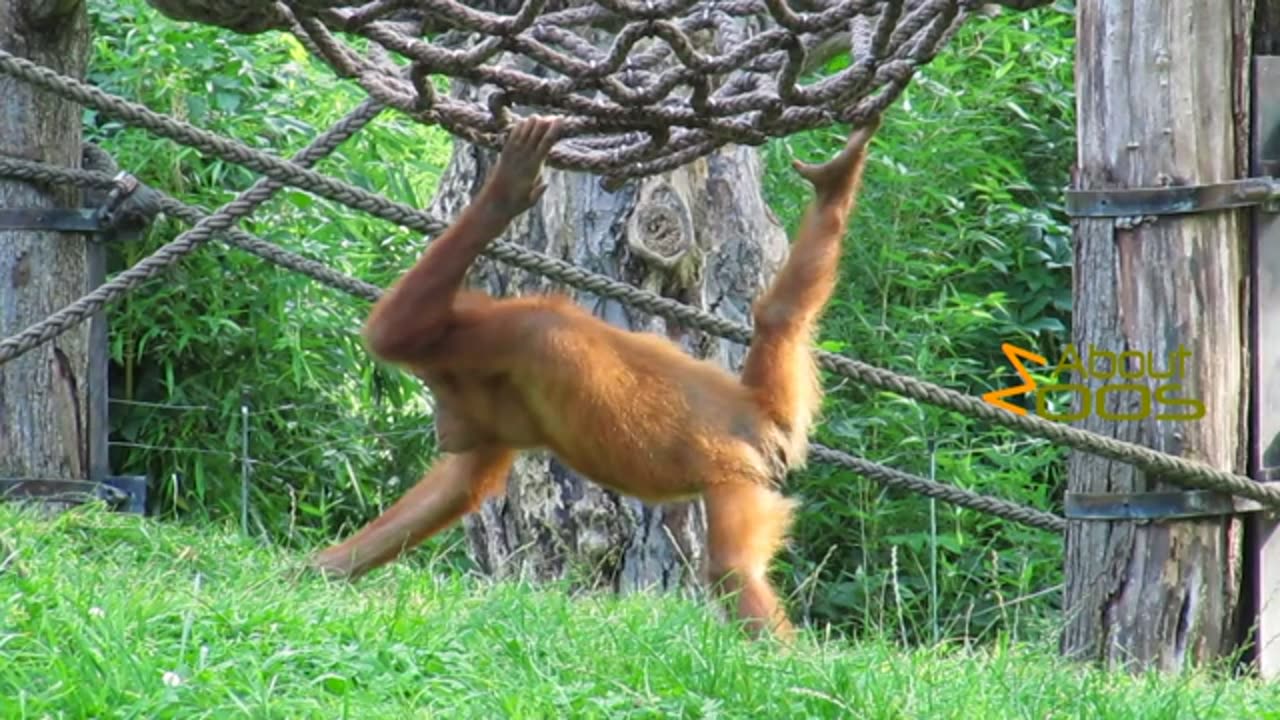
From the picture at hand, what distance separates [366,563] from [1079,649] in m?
1.54

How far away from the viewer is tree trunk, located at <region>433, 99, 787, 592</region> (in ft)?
16.6

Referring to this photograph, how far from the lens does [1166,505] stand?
396 centimetres

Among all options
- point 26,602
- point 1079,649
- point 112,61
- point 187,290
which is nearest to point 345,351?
point 187,290

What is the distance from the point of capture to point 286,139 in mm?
6207

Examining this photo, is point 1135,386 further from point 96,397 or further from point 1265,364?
point 96,397

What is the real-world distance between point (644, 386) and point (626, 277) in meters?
1.13

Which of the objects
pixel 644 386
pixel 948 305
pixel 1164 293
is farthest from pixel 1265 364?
pixel 948 305

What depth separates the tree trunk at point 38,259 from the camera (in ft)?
14.8

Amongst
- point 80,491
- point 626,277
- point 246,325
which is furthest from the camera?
point 246,325

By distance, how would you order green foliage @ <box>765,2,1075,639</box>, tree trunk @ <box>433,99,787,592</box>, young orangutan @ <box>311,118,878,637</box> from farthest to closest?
green foliage @ <box>765,2,1075,639</box> → tree trunk @ <box>433,99,787,592</box> → young orangutan @ <box>311,118,878,637</box>

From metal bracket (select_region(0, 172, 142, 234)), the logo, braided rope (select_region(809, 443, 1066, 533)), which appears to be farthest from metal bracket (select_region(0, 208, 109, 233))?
the logo

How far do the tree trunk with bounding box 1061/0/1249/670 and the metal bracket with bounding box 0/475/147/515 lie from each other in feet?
7.36

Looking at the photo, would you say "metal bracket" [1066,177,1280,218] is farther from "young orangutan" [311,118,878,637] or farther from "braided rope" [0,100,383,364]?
"braided rope" [0,100,383,364]

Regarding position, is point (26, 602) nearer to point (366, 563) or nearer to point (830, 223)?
point (366, 563)
